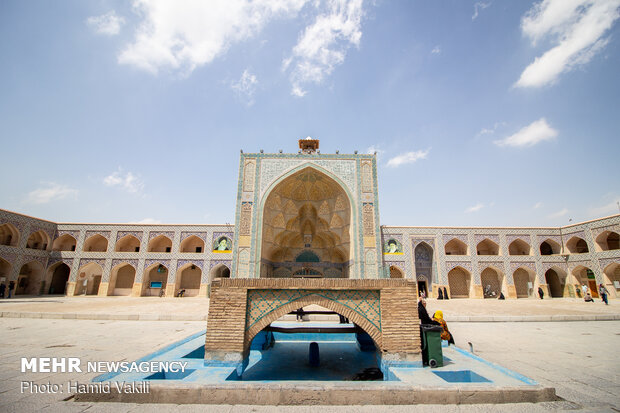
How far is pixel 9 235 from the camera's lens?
666 inches

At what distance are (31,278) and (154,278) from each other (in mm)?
7118

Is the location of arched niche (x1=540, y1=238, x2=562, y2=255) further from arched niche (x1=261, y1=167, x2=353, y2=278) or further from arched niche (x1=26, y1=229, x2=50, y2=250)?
arched niche (x1=26, y1=229, x2=50, y2=250)

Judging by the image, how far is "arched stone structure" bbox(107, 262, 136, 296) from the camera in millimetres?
18777

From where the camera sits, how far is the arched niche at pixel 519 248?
19.1 m

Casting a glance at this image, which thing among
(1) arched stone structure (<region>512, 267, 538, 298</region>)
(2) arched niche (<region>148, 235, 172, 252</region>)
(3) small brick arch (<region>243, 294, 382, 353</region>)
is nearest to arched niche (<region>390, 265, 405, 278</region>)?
(1) arched stone structure (<region>512, 267, 538, 298</region>)

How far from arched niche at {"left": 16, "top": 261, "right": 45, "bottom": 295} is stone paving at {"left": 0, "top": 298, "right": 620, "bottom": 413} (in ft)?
40.6

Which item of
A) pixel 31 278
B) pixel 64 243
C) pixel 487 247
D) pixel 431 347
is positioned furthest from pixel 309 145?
pixel 31 278

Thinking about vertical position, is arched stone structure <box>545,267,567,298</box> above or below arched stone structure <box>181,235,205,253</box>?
below

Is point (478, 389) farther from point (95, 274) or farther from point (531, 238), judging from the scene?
point (95, 274)

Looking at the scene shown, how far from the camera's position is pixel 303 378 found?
4.20 meters

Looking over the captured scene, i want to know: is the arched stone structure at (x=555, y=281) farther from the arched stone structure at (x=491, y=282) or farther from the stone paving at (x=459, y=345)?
the stone paving at (x=459, y=345)

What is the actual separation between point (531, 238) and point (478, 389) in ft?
67.0

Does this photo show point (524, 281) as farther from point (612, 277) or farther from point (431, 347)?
point (431, 347)

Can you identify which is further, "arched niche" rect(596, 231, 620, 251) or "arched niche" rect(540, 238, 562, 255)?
"arched niche" rect(540, 238, 562, 255)
